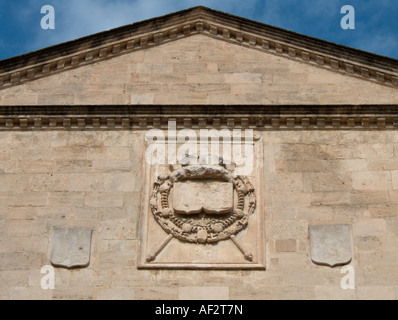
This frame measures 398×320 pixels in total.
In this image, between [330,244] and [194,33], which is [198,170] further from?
[194,33]

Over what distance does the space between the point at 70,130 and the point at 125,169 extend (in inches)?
47.8

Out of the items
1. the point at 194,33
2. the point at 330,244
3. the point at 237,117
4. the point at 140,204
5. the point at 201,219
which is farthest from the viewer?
the point at 194,33

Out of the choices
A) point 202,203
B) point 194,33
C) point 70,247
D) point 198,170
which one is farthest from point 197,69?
point 70,247

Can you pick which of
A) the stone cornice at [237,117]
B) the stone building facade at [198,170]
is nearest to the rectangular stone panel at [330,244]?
the stone building facade at [198,170]

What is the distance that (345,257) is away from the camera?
12.1 metres

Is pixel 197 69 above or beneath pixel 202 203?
above

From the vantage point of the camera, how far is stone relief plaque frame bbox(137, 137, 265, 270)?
1212cm

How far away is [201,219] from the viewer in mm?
12414

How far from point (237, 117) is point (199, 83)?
111cm

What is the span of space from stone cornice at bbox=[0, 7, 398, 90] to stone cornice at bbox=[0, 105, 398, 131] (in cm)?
98

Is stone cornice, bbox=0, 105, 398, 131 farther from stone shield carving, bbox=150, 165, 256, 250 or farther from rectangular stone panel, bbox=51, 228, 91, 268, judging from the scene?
rectangular stone panel, bbox=51, 228, 91, 268

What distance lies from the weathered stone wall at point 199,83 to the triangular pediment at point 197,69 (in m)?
0.02

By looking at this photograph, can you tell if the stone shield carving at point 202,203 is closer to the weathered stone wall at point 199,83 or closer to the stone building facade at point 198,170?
the stone building facade at point 198,170
